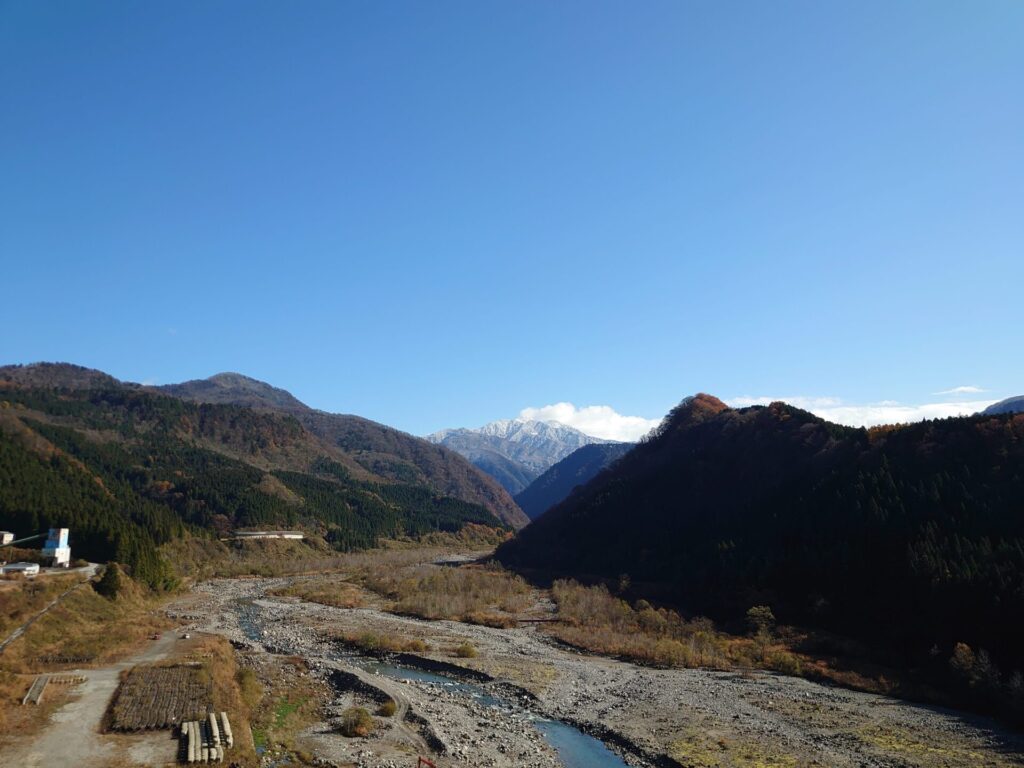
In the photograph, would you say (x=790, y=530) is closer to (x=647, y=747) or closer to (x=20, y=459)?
(x=647, y=747)

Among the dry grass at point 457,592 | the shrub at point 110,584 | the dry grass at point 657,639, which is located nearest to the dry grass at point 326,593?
the dry grass at point 457,592

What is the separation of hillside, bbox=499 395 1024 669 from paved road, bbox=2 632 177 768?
4923cm

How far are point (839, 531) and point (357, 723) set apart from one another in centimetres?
5341

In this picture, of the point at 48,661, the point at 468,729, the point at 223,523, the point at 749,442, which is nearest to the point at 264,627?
the point at 48,661

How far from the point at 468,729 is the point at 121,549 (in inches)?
2439

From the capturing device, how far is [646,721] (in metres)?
35.4

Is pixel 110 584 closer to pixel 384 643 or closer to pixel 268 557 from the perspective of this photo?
pixel 384 643

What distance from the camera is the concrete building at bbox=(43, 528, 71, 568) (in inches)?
2667

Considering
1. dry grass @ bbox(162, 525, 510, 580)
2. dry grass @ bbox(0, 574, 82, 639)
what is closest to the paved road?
dry grass @ bbox(0, 574, 82, 639)

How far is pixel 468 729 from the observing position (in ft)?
110

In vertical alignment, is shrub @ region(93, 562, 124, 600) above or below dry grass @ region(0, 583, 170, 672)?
above

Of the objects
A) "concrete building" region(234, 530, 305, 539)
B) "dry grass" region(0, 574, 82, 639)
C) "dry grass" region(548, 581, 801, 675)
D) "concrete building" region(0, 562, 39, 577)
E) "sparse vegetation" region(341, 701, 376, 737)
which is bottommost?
"dry grass" region(548, 581, 801, 675)

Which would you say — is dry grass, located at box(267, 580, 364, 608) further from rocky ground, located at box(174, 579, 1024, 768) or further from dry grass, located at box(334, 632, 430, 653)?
rocky ground, located at box(174, 579, 1024, 768)

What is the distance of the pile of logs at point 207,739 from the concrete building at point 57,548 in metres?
50.8
